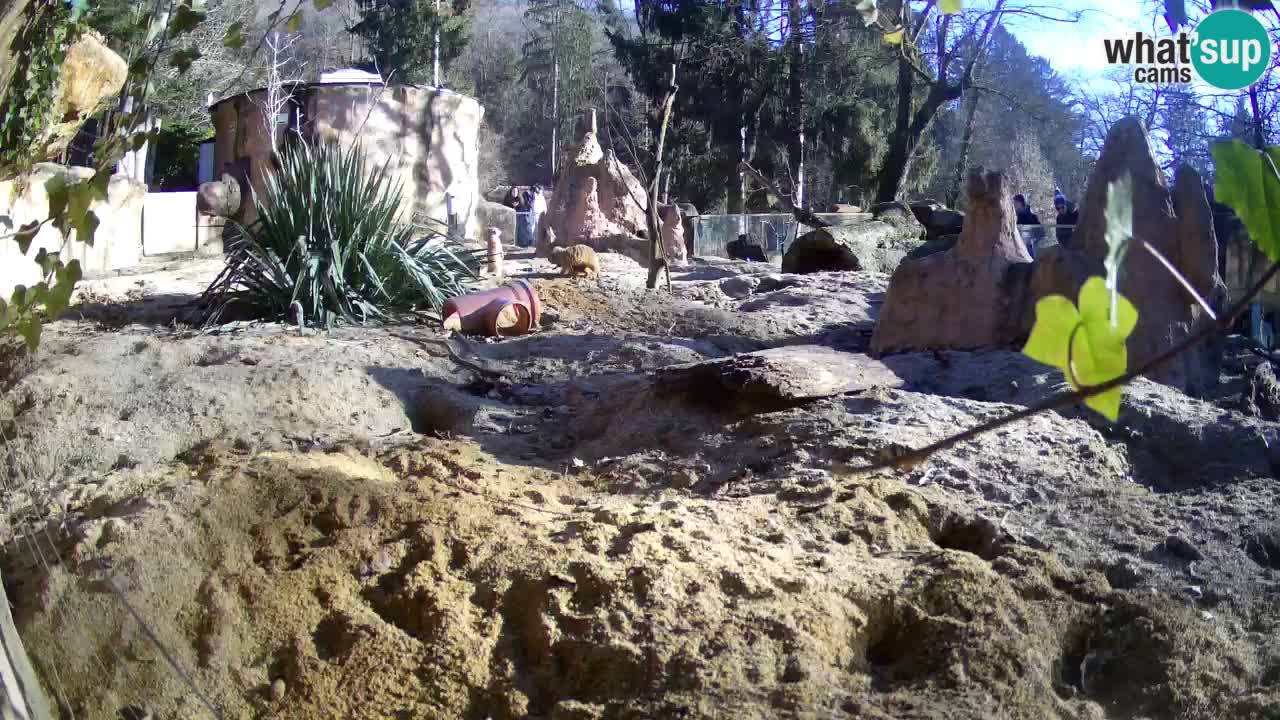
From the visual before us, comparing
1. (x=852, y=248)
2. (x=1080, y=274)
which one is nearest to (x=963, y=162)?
(x=852, y=248)

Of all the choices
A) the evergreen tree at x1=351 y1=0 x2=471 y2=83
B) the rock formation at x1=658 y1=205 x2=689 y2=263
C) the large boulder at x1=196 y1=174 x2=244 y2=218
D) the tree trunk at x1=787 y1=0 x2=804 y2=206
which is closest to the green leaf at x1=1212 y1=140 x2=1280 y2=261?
the rock formation at x1=658 y1=205 x2=689 y2=263

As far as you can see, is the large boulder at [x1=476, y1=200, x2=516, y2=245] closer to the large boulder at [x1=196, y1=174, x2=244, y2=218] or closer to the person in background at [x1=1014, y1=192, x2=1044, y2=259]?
the large boulder at [x1=196, y1=174, x2=244, y2=218]

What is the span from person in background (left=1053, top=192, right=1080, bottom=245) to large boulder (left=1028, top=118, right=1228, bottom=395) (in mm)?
4716

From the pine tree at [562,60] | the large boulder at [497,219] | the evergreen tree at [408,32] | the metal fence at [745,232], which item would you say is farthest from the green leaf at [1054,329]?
the pine tree at [562,60]

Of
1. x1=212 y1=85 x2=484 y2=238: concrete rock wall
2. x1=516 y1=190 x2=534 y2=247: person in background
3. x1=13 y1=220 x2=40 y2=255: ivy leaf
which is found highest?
x1=212 y1=85 x2=484 y2=238: concrete rock wall

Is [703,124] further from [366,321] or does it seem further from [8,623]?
[8,623]

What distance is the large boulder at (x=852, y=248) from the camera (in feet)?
41.2

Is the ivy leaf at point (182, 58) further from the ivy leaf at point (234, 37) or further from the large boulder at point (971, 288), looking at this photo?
the large boulder at point (971, 288)

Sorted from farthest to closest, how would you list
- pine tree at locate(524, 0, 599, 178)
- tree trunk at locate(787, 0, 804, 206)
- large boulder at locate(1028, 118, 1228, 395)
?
1. pine tree at locate(524, 0, 599, 178)
2. tree trunk at locate(787, 0, 804, 206)
3. large boulder at locate(1028, 118, 1228, 395)

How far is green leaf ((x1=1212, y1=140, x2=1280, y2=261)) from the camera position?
2.37 feet

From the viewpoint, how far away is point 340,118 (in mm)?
16562

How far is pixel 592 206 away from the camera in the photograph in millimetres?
15719

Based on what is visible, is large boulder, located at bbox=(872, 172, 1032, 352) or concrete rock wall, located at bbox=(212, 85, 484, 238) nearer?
large boulder, located at bbox=(872, 172, 1032, 352)

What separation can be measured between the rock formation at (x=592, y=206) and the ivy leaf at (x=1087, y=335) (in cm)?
1462
